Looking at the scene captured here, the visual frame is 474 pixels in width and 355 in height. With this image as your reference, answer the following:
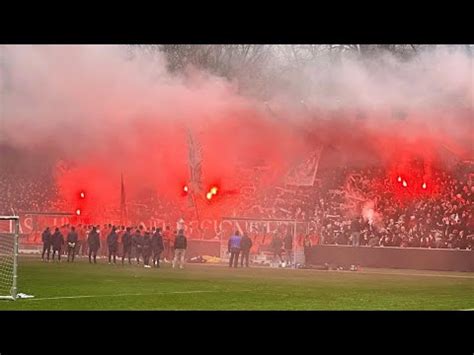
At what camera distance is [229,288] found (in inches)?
707

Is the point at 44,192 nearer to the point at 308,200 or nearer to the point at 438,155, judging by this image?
the point at 308,200

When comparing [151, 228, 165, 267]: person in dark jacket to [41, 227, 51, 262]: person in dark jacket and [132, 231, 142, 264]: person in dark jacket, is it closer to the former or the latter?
[132, 231, 142, 264]: person in dark jacket

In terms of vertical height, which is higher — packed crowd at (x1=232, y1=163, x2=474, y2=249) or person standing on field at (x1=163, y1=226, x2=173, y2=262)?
packed crowd at (x1=232, y1=163, x2=474, y2=249)

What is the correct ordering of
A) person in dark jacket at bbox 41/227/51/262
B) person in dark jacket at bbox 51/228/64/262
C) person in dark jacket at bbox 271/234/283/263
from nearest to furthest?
person in dark jacket at bbox 41/227/51/262 < person in dark jacket at bbox 51/228/64/262 < person in dark jacket at bbox 271/234/283/263

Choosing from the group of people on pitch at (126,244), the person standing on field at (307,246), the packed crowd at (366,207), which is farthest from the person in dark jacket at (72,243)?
the person standing on field at (307,246)

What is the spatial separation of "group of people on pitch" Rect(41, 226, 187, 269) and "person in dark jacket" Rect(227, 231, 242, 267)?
3.71 ft

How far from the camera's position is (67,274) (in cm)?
1950

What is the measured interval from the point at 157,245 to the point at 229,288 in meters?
4.33

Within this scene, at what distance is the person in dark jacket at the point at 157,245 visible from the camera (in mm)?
21547

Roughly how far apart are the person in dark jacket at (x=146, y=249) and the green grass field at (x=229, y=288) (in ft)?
1.28

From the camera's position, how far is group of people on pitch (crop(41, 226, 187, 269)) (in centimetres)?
2169

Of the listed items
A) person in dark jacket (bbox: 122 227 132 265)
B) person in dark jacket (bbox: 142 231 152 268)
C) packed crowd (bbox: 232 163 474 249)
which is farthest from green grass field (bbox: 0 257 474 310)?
packed crowd (bbox: 232 163 474 249)
